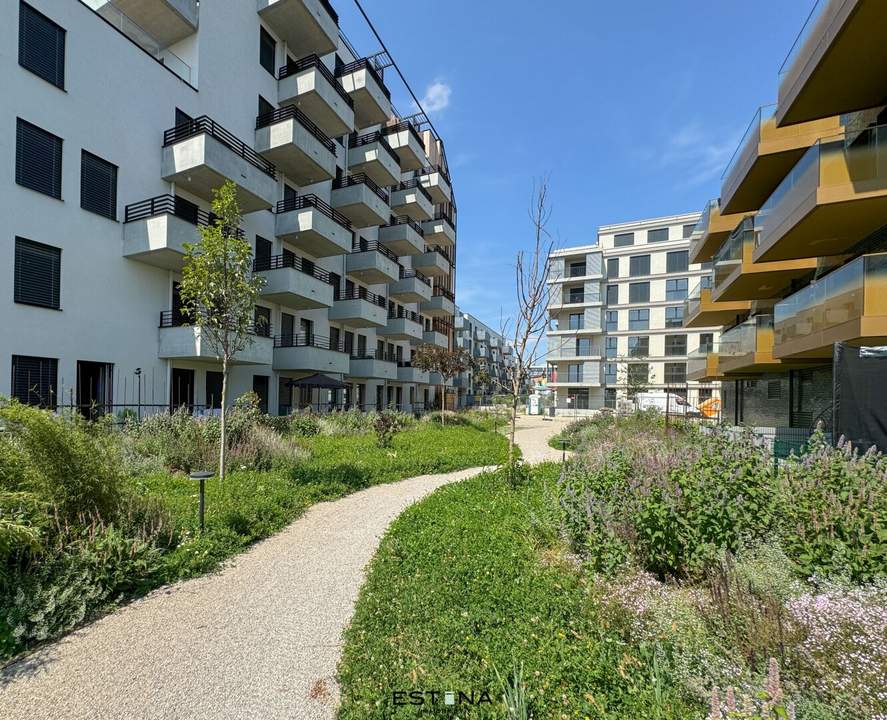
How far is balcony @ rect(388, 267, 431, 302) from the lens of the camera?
30.5 meters

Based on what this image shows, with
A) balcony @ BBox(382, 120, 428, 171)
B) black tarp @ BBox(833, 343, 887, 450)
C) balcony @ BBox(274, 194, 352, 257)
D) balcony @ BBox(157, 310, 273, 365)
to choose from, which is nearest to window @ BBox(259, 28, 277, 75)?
balcony @ BBox(274, 194, 352, 257)

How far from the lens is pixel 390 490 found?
831cm

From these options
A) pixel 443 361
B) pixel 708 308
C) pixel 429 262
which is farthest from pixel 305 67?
pixel 708 308

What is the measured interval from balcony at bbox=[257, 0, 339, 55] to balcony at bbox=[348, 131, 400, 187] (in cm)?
526

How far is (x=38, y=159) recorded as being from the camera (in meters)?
11.7

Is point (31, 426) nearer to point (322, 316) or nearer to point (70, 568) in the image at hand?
point (70, 568)

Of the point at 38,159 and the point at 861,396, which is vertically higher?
the point at 38,159

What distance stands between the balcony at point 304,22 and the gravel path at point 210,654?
74.7ft

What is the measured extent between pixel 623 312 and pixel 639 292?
2595 mm

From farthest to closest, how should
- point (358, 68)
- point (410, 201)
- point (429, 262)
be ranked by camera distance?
1. point (429, 262)
2. point (410, 201)
3. point (358, 68)

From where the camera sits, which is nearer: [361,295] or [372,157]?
[372,157]

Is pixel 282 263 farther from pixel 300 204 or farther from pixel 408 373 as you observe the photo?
pixel 408 373

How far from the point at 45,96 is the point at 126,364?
7850mm

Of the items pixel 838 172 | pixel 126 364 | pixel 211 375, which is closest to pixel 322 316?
pixel 211 375
